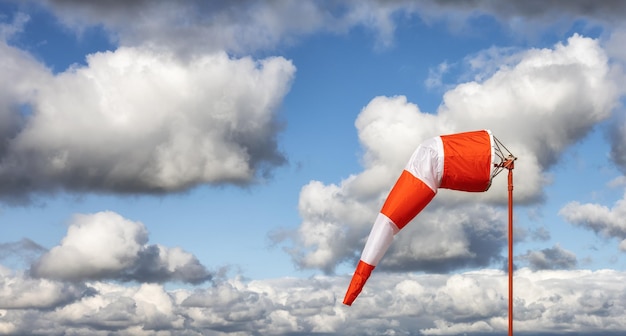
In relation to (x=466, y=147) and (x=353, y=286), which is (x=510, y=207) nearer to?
(x=466, y=147)

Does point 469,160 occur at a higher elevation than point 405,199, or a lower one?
higher

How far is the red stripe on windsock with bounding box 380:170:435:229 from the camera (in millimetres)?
33969

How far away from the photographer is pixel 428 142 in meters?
34.4

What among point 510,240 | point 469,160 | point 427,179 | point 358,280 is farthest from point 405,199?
point 510,240

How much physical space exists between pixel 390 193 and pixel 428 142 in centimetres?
298

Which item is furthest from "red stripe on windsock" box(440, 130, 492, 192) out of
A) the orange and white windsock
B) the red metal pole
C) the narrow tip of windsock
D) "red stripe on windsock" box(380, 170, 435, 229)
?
the narrow tip of windsock

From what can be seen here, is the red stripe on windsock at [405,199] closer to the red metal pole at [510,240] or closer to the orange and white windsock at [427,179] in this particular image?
the orange and white windsock at [427,179]

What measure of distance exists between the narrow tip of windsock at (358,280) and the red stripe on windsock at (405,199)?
96.6 inches

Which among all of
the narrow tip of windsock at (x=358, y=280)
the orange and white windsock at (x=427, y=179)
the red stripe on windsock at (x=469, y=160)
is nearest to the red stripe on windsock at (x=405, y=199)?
the orange and white windsock at (x=427, y=179)

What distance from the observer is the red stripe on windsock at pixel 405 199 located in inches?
1337

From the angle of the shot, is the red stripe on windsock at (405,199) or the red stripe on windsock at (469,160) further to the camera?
the red stripe on windsock at (405,199)

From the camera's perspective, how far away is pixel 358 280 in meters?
34.0

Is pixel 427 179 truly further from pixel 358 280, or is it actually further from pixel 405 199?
pixel 358 280

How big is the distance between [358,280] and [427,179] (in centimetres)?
566
